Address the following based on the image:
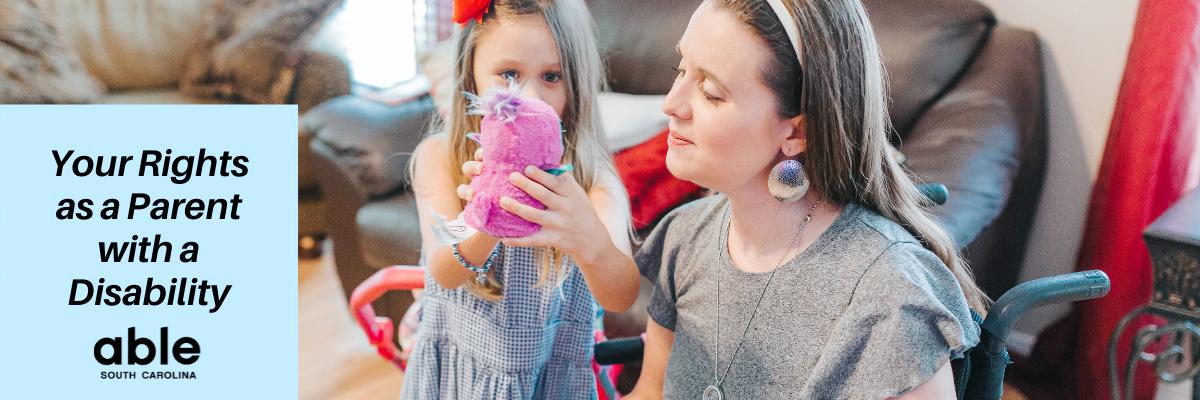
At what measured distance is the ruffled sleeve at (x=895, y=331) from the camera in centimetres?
66

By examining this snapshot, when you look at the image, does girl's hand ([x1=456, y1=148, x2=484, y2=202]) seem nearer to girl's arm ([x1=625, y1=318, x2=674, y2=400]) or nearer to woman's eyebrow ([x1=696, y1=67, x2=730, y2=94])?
woman's eyebrow ([x1=696, y1=67, x2=730, y2=94])

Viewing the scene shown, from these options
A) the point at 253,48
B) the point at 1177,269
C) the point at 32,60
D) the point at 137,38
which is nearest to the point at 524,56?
the point at 1177,269

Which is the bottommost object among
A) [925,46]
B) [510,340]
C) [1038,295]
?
[510,340]

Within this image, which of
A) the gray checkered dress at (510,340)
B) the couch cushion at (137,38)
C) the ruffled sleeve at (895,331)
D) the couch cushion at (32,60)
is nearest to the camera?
the ruffled sleeve at (895,331)

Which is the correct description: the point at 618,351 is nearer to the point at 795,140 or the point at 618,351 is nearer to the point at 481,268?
the point at 481,268

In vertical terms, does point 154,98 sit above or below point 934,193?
below

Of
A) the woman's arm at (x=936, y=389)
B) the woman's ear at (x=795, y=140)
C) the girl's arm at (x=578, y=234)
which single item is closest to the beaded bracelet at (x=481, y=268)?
the girl's arm at (x=578, y=234)

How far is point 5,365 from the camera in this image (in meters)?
1.42

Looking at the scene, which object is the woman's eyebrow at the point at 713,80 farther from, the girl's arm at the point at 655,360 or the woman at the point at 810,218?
the girl's arm at the point at 655,360

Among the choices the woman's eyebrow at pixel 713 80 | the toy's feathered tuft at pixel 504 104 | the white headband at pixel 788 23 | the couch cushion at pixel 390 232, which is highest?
the white headband at pixel 788 23

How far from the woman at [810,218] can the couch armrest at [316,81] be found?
225 cm

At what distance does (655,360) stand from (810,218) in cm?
31

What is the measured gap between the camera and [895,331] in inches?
26.2

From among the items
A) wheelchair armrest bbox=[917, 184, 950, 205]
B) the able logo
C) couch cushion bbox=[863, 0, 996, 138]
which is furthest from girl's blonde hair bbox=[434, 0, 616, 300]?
couch cushion bbox=[863, 0, 996, 138]
